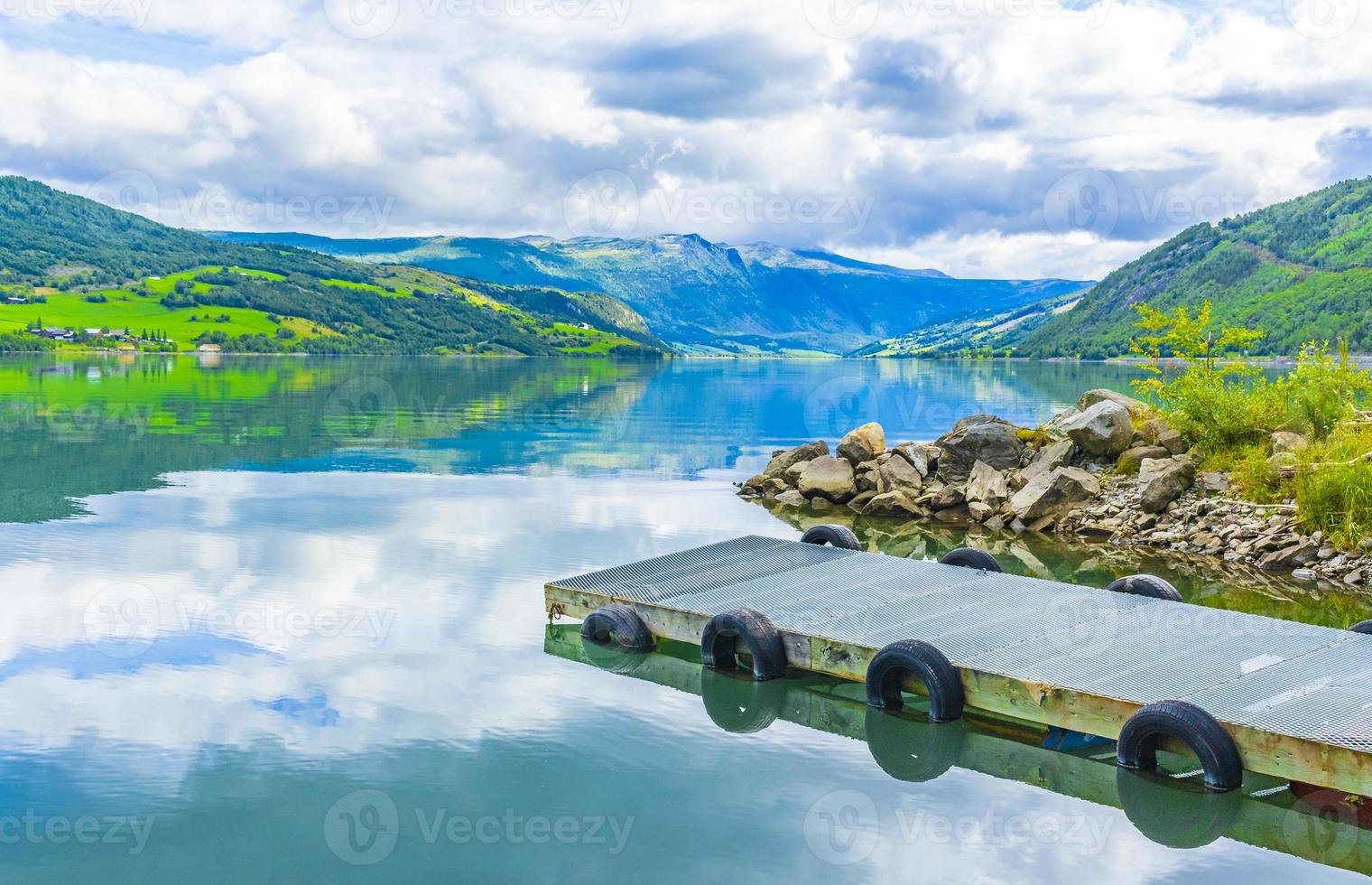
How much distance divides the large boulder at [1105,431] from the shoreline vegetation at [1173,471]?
0.12 feet

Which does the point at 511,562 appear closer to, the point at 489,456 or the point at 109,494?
the point at 109,494

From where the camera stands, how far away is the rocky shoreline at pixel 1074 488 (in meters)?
26.3

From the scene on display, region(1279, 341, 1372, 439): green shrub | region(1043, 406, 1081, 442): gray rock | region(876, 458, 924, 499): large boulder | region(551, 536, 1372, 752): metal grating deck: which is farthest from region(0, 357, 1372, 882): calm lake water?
region(1279, 341, 1372, 439): green shrub

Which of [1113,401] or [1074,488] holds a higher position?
[1113,401]

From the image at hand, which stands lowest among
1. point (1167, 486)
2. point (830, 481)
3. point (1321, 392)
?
point (830, 481)

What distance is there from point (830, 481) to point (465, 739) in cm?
2318

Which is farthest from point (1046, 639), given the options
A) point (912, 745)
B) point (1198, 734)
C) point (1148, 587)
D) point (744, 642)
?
point (1148, 587)

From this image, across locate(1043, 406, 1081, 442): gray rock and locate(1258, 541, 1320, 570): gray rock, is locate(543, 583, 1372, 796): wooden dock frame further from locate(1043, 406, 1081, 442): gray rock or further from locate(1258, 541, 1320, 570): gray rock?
locate(1043, 406, 1081, 442): gray rock

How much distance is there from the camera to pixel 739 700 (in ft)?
52.7

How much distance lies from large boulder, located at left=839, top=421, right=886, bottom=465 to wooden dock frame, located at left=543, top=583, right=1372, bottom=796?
18.9m

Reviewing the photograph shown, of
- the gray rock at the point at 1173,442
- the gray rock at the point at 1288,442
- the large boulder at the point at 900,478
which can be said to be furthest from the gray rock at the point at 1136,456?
the large boulder at the point at 900,478

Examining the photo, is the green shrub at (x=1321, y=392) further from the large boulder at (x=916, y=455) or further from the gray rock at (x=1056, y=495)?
the large boulder at (x=916, y=455)

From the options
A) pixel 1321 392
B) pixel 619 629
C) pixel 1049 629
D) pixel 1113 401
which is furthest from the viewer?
pixel 1113 401

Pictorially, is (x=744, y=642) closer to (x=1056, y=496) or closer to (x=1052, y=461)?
(x=1056, y=496)
